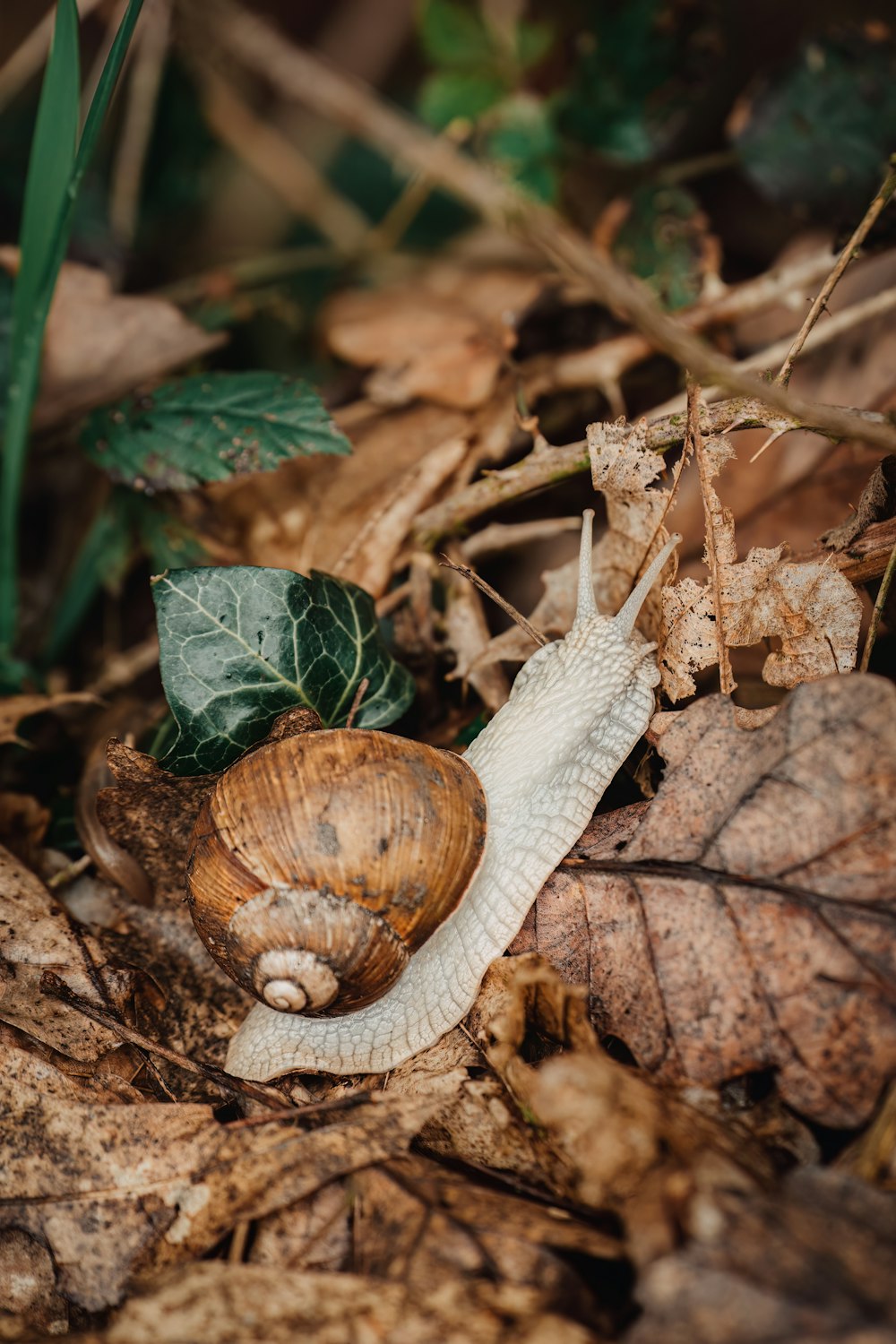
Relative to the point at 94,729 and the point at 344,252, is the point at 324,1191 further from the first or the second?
the point at 344,252

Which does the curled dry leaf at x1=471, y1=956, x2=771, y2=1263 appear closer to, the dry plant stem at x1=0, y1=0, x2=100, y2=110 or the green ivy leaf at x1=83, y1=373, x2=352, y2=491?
Answer: the green ivy leaf at x1=83, y1=373, x2=352, y2=491

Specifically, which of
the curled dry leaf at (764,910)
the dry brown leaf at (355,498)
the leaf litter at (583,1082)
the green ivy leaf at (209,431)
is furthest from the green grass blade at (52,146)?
the curled dry leaf at (764,910)

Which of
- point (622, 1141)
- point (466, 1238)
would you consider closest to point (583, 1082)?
point (622, 1141)

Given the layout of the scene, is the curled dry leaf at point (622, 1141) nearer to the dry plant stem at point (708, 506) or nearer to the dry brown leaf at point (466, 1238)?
the dry brown leaf at point (466, 1238)

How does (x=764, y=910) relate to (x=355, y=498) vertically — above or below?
below

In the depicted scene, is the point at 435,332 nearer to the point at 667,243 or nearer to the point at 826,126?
the point at 667,243

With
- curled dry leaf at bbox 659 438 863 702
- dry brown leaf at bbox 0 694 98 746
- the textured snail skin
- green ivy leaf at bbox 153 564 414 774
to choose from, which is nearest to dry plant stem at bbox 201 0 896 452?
curled dry leaf at bbox 659 438 863 702

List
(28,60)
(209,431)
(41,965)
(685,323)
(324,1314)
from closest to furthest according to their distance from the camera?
(324,1314), (41,965), (209,431), (685,323), (28,60)

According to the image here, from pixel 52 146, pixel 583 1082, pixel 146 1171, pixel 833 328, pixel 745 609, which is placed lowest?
pixel 146 1171

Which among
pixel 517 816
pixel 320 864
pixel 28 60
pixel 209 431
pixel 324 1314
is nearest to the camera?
pixel 324 1314
